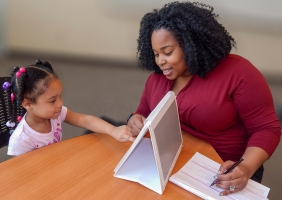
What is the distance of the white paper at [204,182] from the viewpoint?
→ 88cm

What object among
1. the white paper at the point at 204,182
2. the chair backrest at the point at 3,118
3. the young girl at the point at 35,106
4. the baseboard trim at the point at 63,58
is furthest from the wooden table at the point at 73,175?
the baseboard trim at the point at 63,58

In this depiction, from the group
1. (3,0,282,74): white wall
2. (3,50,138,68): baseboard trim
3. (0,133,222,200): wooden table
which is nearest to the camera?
(0,133,222,200): wooden table

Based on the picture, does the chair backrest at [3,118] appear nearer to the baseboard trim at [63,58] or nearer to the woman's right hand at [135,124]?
the woman's right hand at [135,124]

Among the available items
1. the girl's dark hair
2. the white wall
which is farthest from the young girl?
the white wall

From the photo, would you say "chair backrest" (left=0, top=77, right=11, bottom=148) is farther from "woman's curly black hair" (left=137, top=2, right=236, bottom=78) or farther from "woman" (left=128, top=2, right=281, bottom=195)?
"woman's curly black hair" (left=137, top=2, right=236, bottom=78)

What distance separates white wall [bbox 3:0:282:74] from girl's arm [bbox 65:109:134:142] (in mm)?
1807

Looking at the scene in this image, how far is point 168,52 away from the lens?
3.85ft

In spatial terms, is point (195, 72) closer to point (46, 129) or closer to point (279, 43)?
point (46, 129)

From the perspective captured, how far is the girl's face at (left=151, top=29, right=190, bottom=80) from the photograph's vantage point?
1.16m

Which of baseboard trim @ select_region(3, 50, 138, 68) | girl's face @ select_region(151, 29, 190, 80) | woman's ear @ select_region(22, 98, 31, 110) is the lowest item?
baseboard trim @ select_region(3, 50, 138, 68)

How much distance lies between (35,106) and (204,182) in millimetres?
651

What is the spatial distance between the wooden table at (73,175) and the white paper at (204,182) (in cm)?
2

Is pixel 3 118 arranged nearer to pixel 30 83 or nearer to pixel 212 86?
pixel 30 83

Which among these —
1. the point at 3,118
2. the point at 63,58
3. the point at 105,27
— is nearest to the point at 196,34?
the point at 3,118
